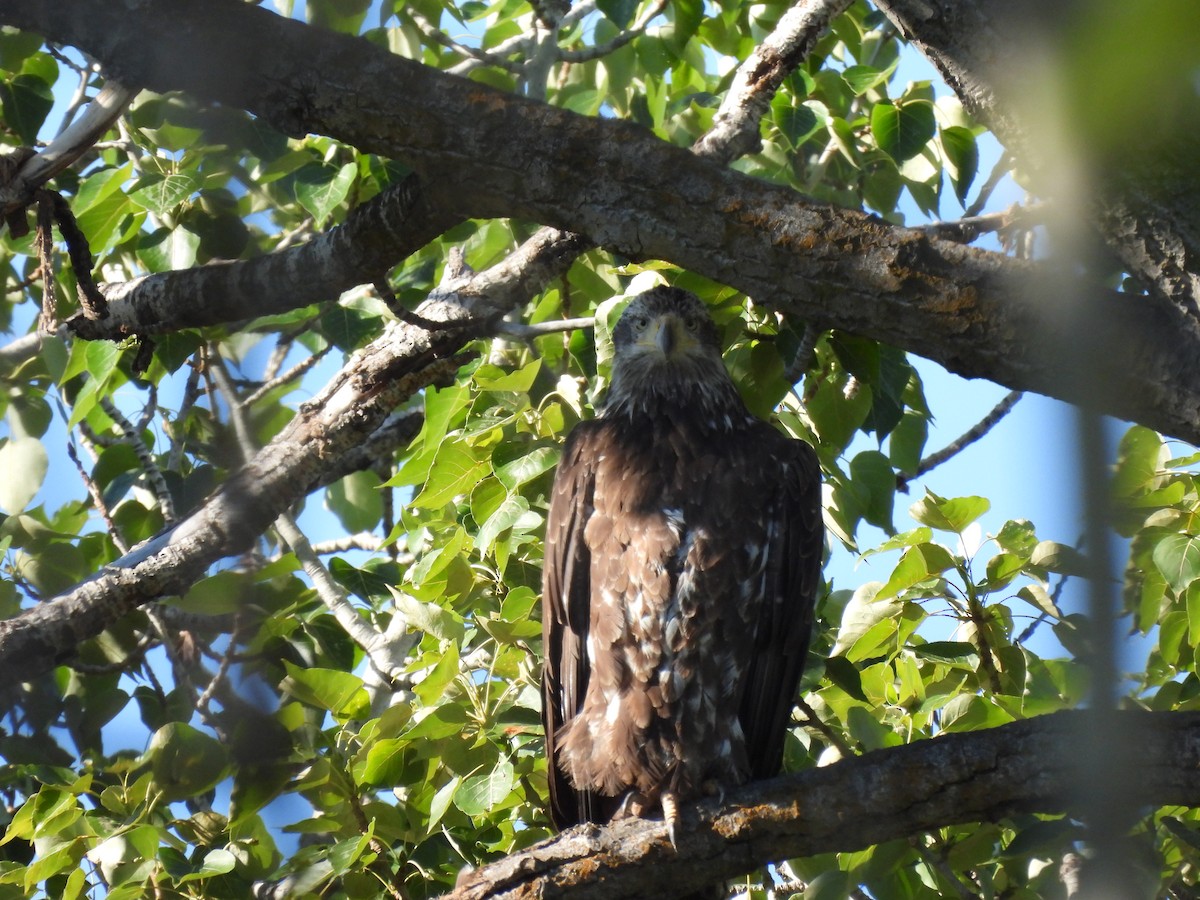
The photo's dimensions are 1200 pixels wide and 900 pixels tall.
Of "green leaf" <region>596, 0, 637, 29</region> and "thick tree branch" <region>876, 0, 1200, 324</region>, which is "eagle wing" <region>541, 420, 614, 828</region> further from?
"thick tree branch" <region>876, 0, 1200, 324</region>

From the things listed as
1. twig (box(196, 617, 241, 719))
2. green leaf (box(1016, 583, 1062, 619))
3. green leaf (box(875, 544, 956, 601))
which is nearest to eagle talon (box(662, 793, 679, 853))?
green leaf (box(875, 544, 956, 601))

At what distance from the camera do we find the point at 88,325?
313 cm

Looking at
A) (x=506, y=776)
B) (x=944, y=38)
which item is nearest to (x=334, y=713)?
(x=506, y=776)

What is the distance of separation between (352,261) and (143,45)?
68 centimetres

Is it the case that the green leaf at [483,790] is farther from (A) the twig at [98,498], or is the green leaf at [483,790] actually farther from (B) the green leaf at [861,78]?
(B) the green leaf at [861,78]

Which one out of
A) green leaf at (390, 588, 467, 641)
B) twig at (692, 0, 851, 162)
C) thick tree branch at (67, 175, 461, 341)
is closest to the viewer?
thick tree branch at (67, 175, 461, 341)

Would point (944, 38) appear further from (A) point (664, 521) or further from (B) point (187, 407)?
(B) point (187, 407)

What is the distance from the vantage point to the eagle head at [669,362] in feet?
12.4

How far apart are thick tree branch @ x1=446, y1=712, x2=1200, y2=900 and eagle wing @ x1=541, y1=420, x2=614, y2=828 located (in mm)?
671

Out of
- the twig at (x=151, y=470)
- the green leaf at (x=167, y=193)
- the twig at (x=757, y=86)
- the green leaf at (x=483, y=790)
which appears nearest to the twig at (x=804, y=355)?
the twig at (x=757, y=86)

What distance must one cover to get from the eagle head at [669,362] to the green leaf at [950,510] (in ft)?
2.80

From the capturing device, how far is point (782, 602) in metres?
3.40

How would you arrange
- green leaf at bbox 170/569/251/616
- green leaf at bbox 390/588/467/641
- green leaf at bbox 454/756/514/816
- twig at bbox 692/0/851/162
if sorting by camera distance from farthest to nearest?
twig at bbox 692/0/851/162
green leaf at bbox 390/588/467/641
green leaf at bbox 454/756/514/816
green leaf at bbox 170/569/251/616

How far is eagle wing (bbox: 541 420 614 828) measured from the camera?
337 centimetres
